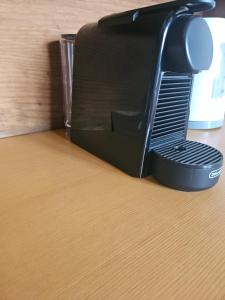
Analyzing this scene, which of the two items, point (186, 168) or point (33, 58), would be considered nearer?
point (186, 168)

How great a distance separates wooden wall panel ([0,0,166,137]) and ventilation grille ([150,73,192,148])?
31cm

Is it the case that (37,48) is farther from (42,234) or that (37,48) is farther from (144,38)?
(42,234)

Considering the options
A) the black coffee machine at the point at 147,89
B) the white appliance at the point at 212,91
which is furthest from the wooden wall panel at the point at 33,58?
the white appliance at the point at 212,91

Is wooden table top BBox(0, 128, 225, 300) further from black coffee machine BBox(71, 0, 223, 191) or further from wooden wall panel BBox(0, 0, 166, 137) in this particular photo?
wooden wall panel BBox(0, 0, 166, 137)

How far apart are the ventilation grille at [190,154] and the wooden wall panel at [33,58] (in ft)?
1.07

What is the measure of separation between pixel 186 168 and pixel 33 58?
41 cm

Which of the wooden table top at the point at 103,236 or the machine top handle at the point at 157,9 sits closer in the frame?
the wooden table top at the point at 103,236

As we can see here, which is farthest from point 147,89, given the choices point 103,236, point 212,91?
point 212,91

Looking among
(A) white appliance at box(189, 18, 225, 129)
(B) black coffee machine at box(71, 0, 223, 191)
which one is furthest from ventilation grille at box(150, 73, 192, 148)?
(A) white appliance at box(189, 18, 225, 129)

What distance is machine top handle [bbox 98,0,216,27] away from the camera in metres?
0.36

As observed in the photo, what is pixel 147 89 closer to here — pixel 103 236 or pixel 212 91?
pixel 103 236

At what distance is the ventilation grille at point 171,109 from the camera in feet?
1.43

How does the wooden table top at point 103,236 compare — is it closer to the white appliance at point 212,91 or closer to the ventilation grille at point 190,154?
the ventilation grille at point 190,154

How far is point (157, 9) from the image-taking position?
39 cm
